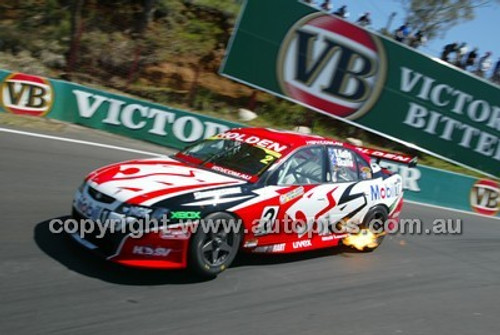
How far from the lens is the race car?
515cm

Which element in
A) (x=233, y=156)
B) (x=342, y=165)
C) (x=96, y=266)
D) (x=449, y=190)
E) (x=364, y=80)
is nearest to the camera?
(x=96, y=266)

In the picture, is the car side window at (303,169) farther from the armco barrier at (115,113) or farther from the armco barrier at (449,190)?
the armco barrier at (449,190)

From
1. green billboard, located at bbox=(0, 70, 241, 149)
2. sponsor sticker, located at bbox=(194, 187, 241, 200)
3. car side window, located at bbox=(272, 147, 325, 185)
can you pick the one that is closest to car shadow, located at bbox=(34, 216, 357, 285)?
sponsor sticker, located at bbox=(194, 187, 241, 200)

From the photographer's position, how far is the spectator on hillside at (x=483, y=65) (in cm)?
1858

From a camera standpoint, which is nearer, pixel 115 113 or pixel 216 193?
pixel 216 193

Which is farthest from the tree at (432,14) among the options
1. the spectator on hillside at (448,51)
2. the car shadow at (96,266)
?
the car shadow at (96,266)

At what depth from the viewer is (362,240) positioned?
7.61m

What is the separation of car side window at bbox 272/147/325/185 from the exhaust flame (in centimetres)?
115

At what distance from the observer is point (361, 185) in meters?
7.25

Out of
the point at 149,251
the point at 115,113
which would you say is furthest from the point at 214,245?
the point at 115,113

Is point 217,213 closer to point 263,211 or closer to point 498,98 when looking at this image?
point 263,211

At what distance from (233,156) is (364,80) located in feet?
36.0

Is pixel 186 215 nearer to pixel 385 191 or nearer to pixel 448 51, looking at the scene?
pixel 385 191

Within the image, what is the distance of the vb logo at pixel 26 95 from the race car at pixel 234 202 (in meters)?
6.86
